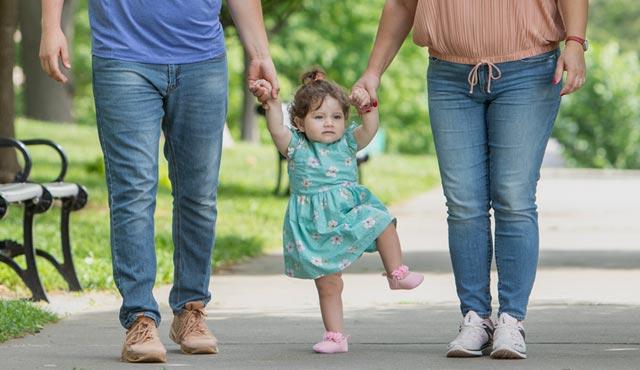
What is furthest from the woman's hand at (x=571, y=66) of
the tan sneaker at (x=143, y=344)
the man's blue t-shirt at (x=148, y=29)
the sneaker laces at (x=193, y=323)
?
the tan sneaker at (x=143, y=344)

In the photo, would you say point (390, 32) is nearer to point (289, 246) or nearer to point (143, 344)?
point (289, 246)

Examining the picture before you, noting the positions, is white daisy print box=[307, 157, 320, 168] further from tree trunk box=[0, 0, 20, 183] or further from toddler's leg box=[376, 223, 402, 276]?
tree trunk box=[0, 0, 20, 183]

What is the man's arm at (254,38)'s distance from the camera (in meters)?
6.24

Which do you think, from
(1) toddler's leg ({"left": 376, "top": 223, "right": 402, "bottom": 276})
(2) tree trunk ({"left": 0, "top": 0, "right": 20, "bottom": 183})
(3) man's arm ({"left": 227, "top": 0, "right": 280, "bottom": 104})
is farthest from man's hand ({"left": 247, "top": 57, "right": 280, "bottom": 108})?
(2) tree trunk ({"left": 0, "top": 0, "right": 20, "bottom": 183})

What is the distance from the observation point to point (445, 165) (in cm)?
622

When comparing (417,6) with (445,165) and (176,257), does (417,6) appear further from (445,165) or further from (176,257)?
(176,257)

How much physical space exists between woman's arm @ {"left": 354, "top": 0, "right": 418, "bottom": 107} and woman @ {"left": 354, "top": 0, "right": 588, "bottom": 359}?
0.54 ft

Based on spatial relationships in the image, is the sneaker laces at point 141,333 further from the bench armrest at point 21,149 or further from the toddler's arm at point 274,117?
the bench armrest at point 21,149

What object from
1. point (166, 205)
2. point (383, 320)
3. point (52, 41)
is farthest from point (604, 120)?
point (52, 41)

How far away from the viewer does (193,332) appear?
20.6ft

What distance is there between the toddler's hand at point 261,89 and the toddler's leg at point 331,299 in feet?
2.45

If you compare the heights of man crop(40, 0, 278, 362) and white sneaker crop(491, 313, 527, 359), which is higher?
man crop(40, 0, 278, 362)

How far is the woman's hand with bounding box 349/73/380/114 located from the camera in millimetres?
6242

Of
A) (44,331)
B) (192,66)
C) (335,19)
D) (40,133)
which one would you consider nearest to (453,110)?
(192,66)
